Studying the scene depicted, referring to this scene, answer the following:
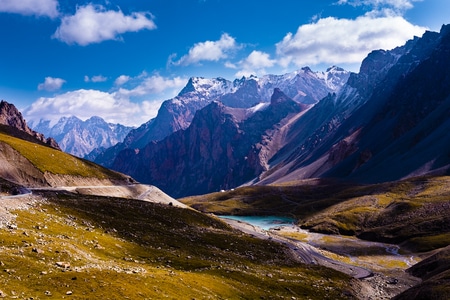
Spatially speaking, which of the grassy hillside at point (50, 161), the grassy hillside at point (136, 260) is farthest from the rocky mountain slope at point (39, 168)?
the grassy hillside at point (136, 260)

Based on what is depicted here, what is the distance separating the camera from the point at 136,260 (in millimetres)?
61406

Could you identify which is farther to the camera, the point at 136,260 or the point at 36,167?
the point at 36,167

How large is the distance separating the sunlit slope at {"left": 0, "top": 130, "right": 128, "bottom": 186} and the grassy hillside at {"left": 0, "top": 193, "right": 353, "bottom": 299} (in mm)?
41199

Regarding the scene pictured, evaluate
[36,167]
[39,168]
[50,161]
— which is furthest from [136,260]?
[50,161]

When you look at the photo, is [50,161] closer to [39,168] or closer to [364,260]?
[39,168]

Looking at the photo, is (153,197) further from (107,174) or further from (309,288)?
(309,288)

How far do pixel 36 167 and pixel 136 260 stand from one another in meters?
92.2

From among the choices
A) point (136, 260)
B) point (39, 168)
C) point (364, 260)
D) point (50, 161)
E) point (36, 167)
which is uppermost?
point (50, 161)

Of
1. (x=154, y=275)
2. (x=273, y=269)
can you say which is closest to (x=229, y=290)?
(x=154, y=275)

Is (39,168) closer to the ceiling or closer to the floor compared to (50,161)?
closer to the floor

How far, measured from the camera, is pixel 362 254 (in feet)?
516

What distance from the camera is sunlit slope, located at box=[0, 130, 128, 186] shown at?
130 metres

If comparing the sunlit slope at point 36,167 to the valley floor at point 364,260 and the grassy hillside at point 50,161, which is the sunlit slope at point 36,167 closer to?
the grassy hillside at point 50,161

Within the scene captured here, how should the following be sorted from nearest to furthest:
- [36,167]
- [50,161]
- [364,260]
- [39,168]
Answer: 1. [36,167]
2. [39,168]
3. [364,260]
4. [50,161]
